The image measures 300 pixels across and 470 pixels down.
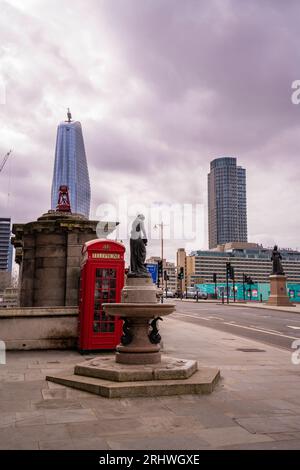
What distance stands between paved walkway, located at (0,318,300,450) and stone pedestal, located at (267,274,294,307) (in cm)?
3547

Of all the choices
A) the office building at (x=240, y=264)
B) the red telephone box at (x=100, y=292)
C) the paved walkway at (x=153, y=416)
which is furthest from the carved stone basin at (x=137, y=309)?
the office building at (x=240, y=264)

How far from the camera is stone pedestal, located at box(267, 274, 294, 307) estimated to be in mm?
42500

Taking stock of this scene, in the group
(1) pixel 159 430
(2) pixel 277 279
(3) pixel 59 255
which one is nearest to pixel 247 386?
(1) pixel 159 430

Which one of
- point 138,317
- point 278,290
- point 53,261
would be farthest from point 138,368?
point 278,290

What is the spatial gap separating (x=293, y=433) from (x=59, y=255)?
1020 centimetres

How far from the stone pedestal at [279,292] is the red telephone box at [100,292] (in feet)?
115

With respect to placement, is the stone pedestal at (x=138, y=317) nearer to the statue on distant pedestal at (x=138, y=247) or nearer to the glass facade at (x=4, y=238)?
the statue on distant pedestal at (x=138, y=247)

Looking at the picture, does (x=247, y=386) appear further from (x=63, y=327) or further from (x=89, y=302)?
(x=63, y=327)

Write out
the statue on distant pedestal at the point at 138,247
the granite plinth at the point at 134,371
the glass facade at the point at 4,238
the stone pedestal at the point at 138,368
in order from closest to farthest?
1. the stone pedestal at the point at 138,368
2. the granite plinth at the point at 134,371
3. the statue on distant pedestal at the point at 138,247
4. the glass facade at the point at 4,238

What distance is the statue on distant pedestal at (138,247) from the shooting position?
8484mm

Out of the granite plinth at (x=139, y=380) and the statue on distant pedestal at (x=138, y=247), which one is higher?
the statue on distant pedestal at (x=138, y=247)

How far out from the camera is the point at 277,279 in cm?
4300

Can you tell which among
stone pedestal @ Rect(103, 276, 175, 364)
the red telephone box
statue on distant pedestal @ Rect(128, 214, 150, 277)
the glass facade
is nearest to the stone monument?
the red telephone box

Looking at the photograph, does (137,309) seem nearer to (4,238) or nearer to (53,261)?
(53,261)
